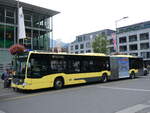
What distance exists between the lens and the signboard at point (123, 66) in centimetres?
2020

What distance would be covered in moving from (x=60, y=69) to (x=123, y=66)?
9.48 metres

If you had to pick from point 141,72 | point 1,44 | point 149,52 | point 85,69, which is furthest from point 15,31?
point 149,52

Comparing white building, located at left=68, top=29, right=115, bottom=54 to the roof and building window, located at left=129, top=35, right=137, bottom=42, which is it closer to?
building window, located at left=129, top=35, right=137, bottom=42

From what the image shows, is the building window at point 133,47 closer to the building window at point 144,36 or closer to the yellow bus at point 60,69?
the building window at point 144,36

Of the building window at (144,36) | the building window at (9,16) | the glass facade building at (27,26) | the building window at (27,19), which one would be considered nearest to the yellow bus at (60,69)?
the glass facade building at (27,26)

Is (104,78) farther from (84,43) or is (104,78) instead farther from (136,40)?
(84,43)

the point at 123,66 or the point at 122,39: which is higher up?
the point at 122,39

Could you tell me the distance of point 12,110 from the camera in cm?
751

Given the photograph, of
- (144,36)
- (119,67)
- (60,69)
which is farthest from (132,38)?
(60,69)

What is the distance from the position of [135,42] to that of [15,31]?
47.9m

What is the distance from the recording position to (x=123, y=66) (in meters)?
20.6

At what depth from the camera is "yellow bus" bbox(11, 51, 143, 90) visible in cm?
1203

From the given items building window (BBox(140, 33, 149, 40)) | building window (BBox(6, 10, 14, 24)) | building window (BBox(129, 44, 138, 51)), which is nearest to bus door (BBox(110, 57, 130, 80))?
building window (BBox(6, 10, 14, 24))

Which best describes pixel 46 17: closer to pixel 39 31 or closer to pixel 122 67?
pixel 39 31
